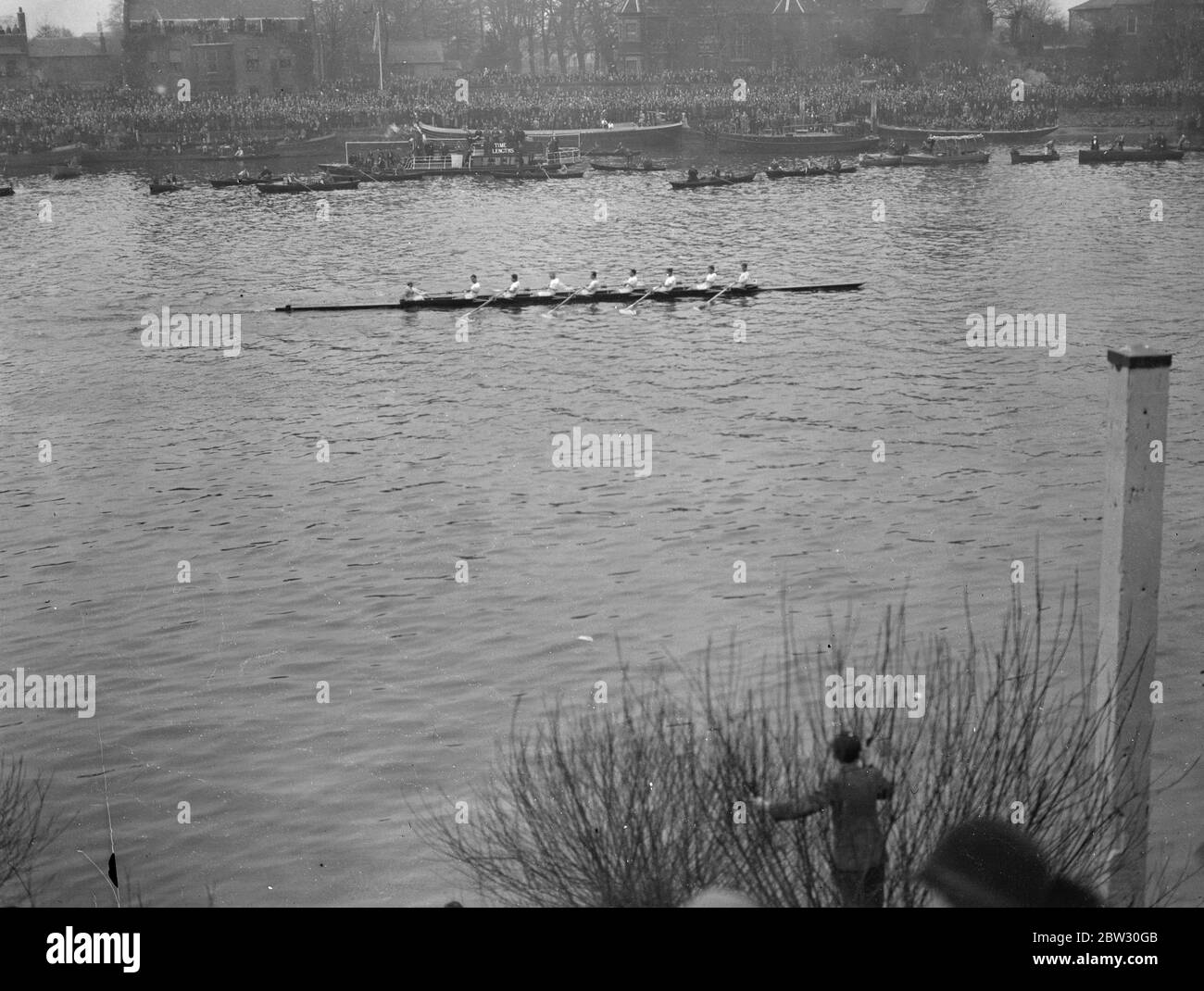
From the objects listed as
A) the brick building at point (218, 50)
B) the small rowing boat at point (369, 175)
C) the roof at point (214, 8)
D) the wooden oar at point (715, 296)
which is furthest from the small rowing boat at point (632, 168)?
the wooden oar at point (715, 296)

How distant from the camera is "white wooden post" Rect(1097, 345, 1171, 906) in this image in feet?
35.7

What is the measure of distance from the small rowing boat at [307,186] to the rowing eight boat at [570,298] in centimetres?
3109

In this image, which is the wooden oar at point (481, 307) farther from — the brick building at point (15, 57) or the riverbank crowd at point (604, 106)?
the brick building at point (15, 57)

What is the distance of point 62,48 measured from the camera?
115500 mm

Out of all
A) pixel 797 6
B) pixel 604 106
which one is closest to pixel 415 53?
pixel 604 106

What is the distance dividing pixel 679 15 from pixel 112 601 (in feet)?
303

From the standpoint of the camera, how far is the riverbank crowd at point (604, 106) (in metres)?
93.6

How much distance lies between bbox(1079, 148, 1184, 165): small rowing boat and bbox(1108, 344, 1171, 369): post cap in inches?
2758

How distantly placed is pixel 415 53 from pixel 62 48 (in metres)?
27.4

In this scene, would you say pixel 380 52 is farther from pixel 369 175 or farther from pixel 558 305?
pixel 558 305

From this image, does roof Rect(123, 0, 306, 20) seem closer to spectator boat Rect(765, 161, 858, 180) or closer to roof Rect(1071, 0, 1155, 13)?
spectator boat Rect(765, 161, 858, 180)

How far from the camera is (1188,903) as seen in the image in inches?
547

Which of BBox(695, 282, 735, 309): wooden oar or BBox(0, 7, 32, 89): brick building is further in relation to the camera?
BBox(0, 7, 32, 89): brick building

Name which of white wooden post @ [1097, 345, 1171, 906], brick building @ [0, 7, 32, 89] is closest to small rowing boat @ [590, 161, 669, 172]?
brick building @ [0, 7, 32, 89]
